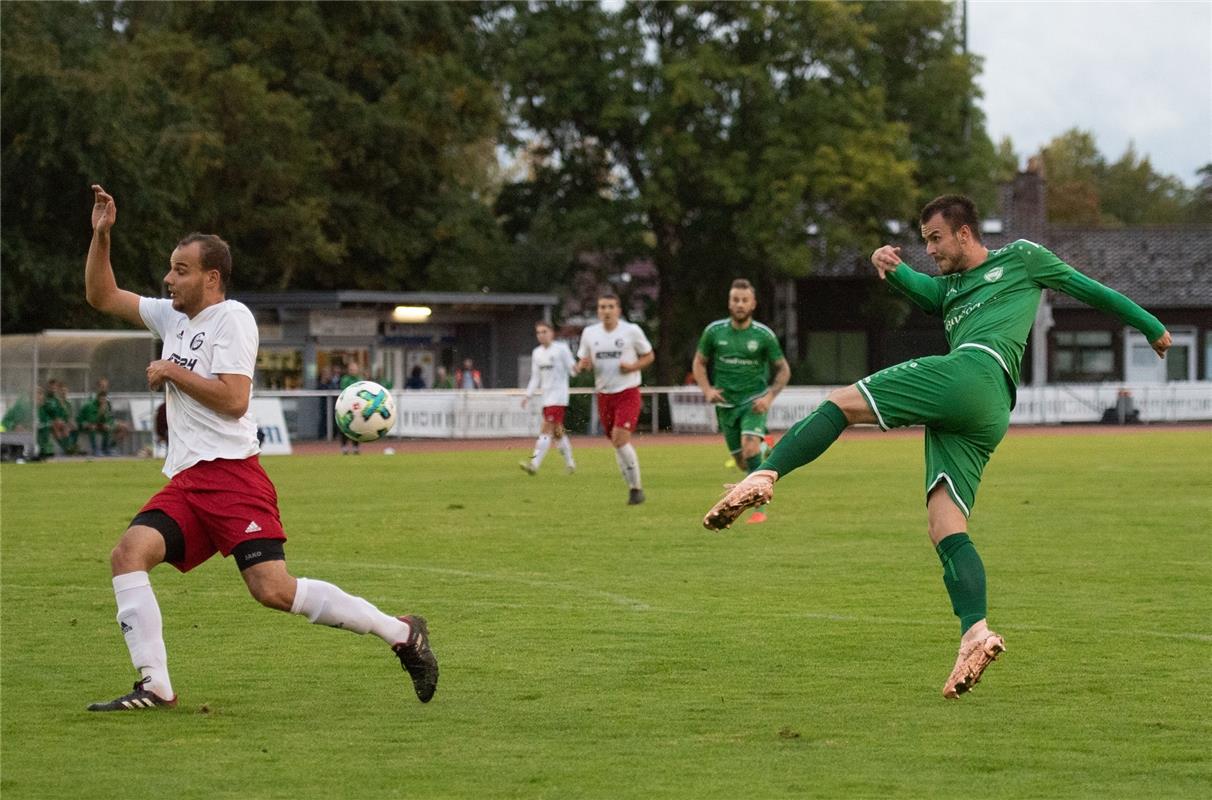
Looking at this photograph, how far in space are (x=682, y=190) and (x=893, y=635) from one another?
43.0 meters

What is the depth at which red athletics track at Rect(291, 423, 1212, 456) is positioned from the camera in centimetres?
3694

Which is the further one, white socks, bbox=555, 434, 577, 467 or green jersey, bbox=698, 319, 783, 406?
white socks, bbox=555, 434, 577, 467

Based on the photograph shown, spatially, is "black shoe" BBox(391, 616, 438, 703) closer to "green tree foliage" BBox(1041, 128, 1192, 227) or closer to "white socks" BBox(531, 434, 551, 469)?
"white socks" BBox(531, 434, 551, 469)

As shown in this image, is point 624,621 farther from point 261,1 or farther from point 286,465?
point 261,1

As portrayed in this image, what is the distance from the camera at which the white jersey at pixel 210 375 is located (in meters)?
7.08

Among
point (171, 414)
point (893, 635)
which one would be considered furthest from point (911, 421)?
point (171, 414)

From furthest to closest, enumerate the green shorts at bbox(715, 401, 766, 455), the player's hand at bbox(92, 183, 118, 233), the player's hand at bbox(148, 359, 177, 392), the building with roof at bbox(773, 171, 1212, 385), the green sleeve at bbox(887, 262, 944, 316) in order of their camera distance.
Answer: the building with roof at bbox(773, 171, 1212, 385)
the green shorts at bbox(715, 401, 766, 455)
the green sleeve at bbox(887, 262, 944, 316)
the player's hand at bbox(92, 183, 118, 233)
the player's hand at bbox(148, 359, 177, 392)

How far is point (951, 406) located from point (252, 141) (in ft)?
132

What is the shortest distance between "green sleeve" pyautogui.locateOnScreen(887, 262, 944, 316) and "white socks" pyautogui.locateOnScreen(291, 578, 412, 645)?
276 centimetres

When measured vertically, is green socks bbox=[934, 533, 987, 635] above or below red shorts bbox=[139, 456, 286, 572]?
below

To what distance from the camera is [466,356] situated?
4806 cm

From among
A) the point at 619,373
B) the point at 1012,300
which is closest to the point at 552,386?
the point at 619,373

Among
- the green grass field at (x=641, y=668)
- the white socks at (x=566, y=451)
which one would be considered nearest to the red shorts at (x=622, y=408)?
the green grass field at (x=641, y=668)

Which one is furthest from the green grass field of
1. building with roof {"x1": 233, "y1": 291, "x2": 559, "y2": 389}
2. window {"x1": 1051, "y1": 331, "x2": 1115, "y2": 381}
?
window {"x1": 1051, "y1": 331, "x2": 1115, "y2": 381}
